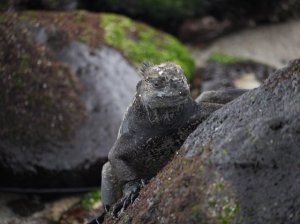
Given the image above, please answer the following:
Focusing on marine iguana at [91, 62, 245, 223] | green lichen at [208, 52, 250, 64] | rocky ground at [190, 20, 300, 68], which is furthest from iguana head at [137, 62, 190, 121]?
rocky ground at [190, 20, 300, 68]

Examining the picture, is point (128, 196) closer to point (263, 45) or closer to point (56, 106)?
point (56, 106)

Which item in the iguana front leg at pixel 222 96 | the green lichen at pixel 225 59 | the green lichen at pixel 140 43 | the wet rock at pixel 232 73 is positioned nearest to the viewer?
the iguana front leg at pixel 222 96

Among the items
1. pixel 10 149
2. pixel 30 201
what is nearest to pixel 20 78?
pixel 10 149

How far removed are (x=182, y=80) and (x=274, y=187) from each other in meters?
0.77

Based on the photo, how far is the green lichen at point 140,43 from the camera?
376 inches

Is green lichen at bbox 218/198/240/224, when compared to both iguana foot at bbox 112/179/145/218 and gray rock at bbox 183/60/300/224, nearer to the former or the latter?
gray rock at bbox 183/60/300/224

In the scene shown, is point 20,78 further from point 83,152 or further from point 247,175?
point 247,175

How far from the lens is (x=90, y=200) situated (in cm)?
764

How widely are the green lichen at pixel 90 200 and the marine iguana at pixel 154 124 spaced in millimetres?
3511

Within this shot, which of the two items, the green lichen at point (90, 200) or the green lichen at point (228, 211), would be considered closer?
the green lichen at point (228, 211)

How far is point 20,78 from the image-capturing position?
7844 mm

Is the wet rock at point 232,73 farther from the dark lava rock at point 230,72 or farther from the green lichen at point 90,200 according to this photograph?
the green lichen at point 90,200

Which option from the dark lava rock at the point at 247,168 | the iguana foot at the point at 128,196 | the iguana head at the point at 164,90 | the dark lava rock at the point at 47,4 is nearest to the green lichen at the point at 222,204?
the dark lava rock at the point at 247,168

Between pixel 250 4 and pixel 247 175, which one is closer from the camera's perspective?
pixel 247 175
